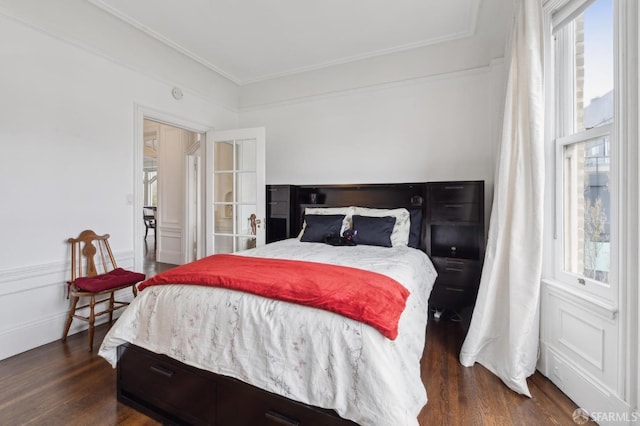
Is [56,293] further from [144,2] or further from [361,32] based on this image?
[361,32]

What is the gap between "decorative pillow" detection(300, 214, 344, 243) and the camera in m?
3.14

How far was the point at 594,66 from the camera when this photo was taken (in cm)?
172

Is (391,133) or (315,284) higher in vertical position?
(391,133)

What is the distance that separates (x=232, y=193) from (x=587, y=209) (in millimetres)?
3471

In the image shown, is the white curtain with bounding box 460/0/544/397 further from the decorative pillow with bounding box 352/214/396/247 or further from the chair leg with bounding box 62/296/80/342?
the chair leg with bounding box 62/296/80/342

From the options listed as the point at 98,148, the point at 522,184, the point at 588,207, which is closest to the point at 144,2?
the point at 98,148

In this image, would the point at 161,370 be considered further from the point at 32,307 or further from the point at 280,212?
the point at 280,212

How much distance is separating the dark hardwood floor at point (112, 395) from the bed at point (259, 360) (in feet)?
0.65

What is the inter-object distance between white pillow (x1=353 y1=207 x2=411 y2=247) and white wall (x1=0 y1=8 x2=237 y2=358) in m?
2.51

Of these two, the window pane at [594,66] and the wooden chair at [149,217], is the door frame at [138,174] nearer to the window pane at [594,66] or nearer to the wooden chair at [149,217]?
the window pane at [594,66]

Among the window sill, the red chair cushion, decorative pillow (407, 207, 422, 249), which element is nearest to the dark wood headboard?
decorative pillow (407, 207, 422, 249)

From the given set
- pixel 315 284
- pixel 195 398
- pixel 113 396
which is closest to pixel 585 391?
pixel 315 284

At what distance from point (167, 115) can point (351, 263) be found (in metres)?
2.72

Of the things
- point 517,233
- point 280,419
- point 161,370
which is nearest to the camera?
point 280,419
